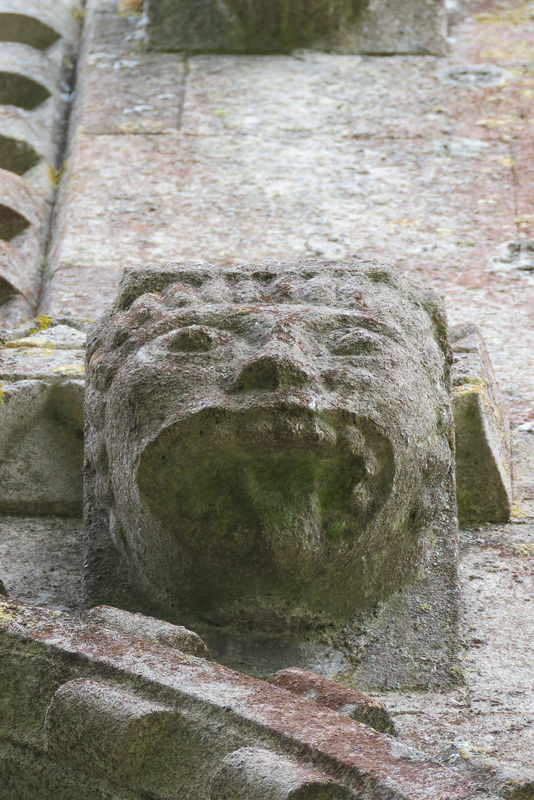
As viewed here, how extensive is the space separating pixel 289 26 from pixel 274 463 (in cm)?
344

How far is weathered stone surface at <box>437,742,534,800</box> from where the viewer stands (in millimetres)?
1190

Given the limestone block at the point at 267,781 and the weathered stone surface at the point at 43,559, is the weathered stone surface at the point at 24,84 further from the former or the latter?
the limestone block at the point at 267,781

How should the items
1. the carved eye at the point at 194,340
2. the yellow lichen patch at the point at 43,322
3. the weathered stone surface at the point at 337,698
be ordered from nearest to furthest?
the weathered stone surface at the point at 337,698, the carved eye at the point at 194,340, the yellow lichen patch at the point at 43,322

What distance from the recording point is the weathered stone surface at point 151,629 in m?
1.53

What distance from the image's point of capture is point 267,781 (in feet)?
3.84

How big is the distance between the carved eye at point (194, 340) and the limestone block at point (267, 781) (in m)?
0.76

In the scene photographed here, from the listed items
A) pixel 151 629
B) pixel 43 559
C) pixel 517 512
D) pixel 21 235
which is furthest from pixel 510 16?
pixel 151 629

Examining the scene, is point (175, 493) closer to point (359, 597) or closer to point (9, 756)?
point (359, 597)

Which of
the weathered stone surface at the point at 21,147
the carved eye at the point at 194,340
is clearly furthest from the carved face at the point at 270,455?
the weathered stone surface at the point at 21,147

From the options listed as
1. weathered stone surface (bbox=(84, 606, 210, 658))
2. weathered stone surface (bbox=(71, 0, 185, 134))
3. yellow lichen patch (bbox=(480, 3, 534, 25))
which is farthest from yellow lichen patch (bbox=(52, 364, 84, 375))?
yellow lichen patch (bbox=(480, 3, 534, 25))

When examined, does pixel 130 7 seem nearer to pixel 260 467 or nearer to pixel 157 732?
pixel 260 467

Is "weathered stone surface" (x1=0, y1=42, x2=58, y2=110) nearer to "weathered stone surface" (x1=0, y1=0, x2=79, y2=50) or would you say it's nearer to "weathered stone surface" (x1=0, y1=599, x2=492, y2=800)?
"weathered stone surface" (x1=0, y1=0, x2=79, y2=50)

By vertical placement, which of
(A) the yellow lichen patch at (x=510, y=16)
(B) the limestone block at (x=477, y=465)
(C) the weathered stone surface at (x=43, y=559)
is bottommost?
(C) the weathered stone surface at (x=43, y=559)

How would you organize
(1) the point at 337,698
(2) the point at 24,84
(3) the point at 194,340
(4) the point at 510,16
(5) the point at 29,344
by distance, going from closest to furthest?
(1) the point at 337,698
(3) the point at 194,340
(5) the point at 29,344
(2) the point at 24,84
(4) the point at 510,16
